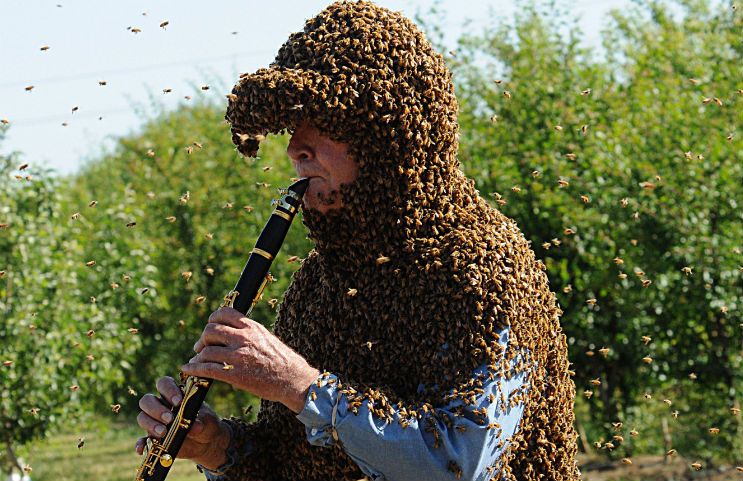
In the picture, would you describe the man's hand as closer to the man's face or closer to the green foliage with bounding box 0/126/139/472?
the man's face

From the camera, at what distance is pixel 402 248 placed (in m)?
3.26

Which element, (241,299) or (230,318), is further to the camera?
(241,299)

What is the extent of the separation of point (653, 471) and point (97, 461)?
11.4 metres

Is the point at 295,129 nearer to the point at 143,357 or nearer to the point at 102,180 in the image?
the point at 143,357

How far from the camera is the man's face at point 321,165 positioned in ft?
10.6

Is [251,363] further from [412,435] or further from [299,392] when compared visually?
[412,435]

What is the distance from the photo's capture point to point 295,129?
3.30 metres

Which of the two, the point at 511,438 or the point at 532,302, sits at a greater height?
the point at 532,302

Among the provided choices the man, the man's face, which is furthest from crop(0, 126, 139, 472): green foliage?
the man's face

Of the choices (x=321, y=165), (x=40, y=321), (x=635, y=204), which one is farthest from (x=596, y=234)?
(x=321, y=165)

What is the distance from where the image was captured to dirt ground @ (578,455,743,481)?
10570mm

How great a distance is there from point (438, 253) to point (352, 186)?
361mm

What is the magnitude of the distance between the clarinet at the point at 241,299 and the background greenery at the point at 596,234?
5040mm

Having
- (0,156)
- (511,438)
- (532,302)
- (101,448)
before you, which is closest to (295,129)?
(532,302)
